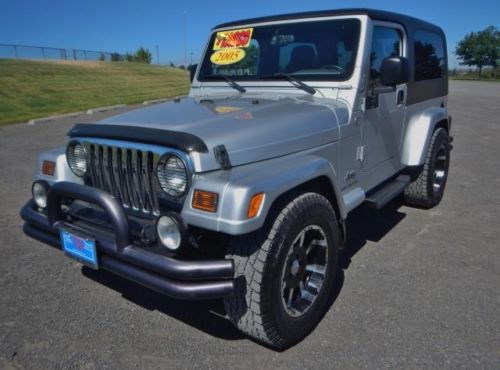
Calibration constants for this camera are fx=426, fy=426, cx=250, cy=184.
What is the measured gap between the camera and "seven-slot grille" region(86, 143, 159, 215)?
96.8 inches

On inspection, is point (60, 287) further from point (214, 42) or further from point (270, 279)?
point (214, 42)

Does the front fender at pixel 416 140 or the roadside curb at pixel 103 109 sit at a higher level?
the front fender at pixel 416 140

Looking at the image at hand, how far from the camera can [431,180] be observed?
4879mm

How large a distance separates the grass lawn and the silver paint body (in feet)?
39.6

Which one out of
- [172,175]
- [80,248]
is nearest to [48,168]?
[80,248]

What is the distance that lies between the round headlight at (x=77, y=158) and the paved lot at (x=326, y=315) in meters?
0.98

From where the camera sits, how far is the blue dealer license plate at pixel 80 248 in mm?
2455

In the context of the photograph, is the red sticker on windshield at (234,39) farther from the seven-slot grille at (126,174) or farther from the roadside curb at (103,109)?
the roadside curb at (103,109)

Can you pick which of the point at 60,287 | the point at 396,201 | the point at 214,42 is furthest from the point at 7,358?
the point at 396,201

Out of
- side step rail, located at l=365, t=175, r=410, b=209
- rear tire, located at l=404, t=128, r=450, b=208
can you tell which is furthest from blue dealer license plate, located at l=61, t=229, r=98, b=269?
rear tire, located at l=404, t=128, r=450, b=208

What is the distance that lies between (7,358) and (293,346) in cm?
171

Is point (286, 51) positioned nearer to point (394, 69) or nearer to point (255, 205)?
point (394, 69)

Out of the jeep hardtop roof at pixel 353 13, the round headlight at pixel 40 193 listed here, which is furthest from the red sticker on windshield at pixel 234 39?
the round headlight at pixel 40 193

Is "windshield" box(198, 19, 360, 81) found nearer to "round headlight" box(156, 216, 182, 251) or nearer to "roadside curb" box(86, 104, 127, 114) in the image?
"round headlight" box(156, 216, 182, 251)
